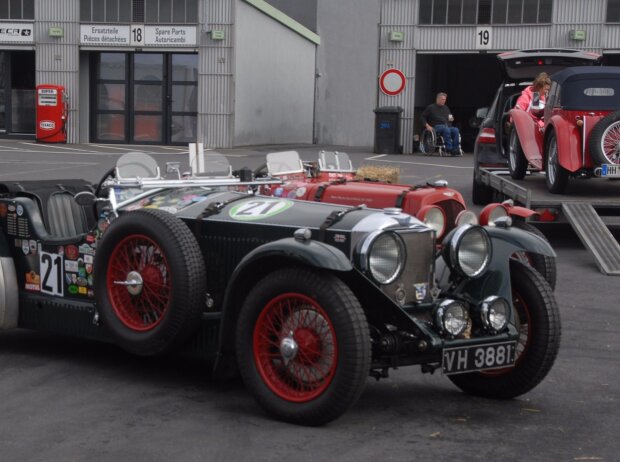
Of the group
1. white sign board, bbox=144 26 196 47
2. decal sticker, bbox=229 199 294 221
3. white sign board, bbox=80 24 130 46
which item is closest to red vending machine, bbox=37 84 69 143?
white sign board, bbox=80 24 130 46

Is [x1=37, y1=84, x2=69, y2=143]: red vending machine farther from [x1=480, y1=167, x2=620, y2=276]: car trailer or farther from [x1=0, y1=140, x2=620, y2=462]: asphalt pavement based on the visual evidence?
[x1=0, y1=140, x2=620, y2=462]: asphalt pavement

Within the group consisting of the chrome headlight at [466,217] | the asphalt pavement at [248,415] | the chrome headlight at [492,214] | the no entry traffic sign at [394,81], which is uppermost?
the no entry traffic sign at [394,81]

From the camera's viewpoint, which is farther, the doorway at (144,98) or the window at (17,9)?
the window at (17,9)

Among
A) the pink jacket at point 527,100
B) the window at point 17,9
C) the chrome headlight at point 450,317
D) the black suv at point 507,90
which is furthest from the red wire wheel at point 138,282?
the window at point 17,9

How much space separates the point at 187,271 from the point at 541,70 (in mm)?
11181

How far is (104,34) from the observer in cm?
3041

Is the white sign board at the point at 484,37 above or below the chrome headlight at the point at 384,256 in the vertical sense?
above

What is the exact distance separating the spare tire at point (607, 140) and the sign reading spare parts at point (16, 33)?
22.6 meters

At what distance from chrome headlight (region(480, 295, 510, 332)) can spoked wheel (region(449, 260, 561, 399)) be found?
0.64 feet

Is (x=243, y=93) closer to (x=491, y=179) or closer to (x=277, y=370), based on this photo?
(x=491, y=179)

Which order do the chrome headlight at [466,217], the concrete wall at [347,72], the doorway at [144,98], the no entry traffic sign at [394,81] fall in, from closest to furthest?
the chrome headlight at [466,217]
the no entry traffic sign at [394,81]
the doorway at [144,98]
the concrete wall at [347,72]

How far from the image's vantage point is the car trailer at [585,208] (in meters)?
10.9

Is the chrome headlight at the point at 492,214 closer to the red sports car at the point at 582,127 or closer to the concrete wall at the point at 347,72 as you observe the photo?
the red sports car at the point at 582,127

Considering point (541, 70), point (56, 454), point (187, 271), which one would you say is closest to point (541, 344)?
point (187, 271)
